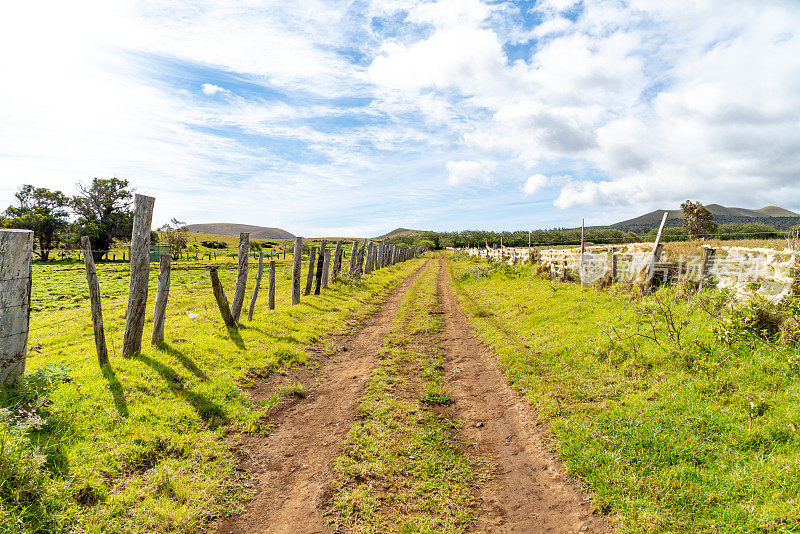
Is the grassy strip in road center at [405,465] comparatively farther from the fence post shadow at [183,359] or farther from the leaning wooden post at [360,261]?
the leaning wooden post at [360,261]

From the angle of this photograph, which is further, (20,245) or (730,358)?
(730,358)

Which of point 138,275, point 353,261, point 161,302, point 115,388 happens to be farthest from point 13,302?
point 353,261

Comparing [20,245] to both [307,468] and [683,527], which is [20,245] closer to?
[307,468]

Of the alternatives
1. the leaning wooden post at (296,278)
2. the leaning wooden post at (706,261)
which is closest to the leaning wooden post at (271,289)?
the leaning wooden post at (296,278)

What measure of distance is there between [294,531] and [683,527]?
12.4ft

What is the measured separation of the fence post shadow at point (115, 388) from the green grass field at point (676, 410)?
6.23m

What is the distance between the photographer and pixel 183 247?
205 feet

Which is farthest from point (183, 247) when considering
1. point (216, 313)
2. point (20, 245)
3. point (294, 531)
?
point (294, 531)

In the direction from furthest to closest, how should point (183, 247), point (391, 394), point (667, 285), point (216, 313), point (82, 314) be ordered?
point (183, 247)
point (82, 314)
point (216, 313)
point (667, 285)
point (391, 394)

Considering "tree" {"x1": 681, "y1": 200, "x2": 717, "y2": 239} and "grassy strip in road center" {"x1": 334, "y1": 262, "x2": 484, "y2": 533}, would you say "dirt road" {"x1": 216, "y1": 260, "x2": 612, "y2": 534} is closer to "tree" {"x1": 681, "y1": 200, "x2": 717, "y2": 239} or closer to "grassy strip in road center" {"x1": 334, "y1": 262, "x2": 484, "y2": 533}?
"grassy strip in road center" {"x1": 334, "y1": 262, "x2": 484, "y2": 533}

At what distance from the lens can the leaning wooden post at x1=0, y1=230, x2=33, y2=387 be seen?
17.3 ft

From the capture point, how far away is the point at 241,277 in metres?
11.4

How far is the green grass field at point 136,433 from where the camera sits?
372 cm

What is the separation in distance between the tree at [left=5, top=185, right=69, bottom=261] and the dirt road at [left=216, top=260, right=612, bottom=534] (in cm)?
7414
